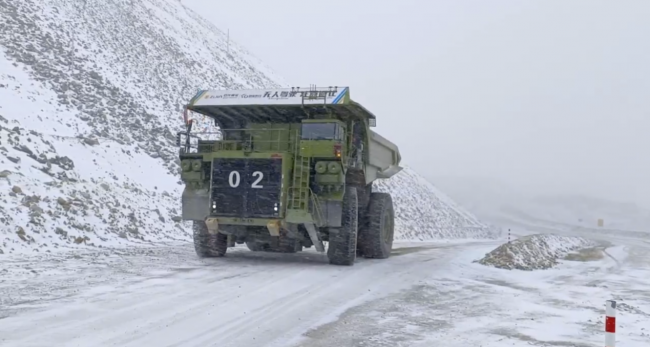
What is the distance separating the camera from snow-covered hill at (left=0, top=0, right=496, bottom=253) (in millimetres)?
14805

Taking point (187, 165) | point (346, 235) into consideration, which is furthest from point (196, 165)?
point (346, 235)

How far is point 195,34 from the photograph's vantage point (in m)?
39.9

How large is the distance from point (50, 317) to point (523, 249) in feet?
38.4

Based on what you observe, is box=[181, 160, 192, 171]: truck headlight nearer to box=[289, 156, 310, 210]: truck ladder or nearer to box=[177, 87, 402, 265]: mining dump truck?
box=[177, 87, 402, 265]: mining dump truck

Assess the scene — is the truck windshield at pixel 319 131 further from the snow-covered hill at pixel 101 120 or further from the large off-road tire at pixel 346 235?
the snow-covered hill at pixel 101 120

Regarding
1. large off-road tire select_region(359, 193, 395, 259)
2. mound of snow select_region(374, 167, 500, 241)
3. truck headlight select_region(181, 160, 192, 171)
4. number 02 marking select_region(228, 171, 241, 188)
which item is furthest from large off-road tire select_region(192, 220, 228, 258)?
mound of snow select_region(374, 167, 500, 241)

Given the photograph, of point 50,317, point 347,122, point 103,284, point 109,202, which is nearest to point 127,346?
point 50,317

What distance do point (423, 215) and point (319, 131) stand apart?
25374mm

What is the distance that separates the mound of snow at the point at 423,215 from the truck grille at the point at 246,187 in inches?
715

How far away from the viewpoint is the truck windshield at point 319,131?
1180 cm

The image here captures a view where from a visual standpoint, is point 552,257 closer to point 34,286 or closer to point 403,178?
point 34,286

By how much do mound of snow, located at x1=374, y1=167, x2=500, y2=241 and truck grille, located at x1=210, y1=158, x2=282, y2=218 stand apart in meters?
18.2

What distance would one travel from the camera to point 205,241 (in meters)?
12.6

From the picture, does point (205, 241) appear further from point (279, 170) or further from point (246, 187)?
point (279, 170)
